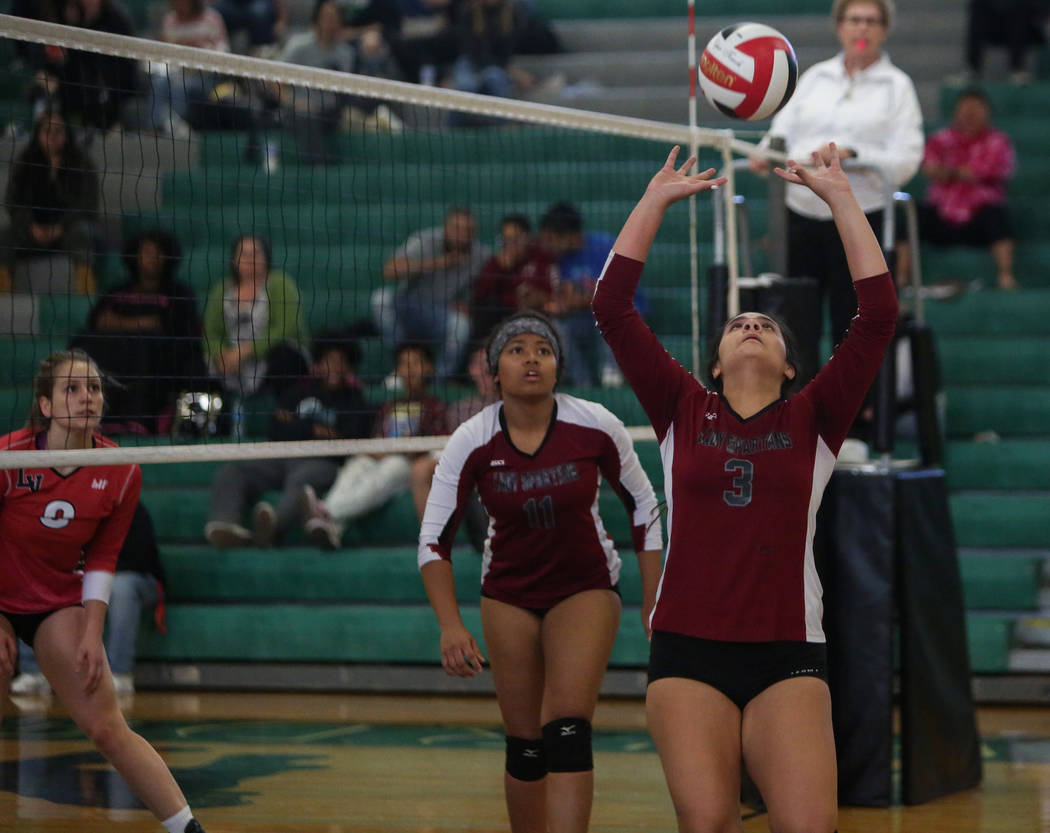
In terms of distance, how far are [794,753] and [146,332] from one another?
6.44m

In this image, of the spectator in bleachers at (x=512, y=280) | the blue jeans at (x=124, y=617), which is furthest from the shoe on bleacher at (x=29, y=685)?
the spectator in bleachers at (x=512, y=280)

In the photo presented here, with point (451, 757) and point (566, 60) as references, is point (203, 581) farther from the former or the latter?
point (566, 60)

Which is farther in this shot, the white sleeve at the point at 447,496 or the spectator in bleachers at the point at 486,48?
the spectator in bleachers at the point at 486,48

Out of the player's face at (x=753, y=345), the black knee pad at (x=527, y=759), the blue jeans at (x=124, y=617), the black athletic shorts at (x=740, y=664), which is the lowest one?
the blue jeans at (x=124, y=617)

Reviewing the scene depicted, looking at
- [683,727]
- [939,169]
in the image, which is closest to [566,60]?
[939,169]

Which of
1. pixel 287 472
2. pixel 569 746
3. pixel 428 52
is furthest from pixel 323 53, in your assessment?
pixel 569 746

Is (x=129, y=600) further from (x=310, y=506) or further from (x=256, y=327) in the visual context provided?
(x=256, y=327)

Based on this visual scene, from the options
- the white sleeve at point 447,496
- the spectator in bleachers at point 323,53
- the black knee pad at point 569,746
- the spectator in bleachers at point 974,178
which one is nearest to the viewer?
the black knee pad at point 569,746

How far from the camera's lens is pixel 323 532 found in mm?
8922

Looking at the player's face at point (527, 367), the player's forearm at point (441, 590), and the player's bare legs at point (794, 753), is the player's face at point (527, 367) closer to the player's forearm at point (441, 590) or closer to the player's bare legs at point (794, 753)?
the player's forearm at point (441, 590)

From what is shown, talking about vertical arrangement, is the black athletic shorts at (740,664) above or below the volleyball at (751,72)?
below

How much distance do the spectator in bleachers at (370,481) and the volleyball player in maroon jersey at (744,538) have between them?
480 centimetres

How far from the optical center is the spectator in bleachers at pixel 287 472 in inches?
346

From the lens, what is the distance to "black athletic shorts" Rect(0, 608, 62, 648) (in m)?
4.96
